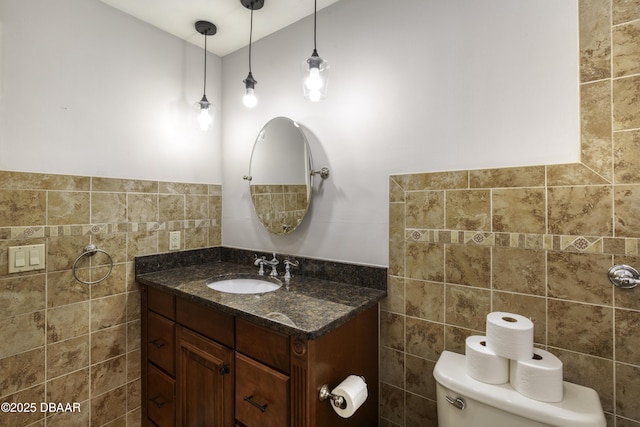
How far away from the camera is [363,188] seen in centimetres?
142

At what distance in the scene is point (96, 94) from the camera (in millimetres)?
1497

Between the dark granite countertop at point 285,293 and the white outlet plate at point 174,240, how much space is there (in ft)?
0.20

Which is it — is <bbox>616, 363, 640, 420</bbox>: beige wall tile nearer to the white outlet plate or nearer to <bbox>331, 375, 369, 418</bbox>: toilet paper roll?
<bbox>331, 375, 369, 418</bbox>: toilet paper roll

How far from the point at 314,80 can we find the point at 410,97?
424 millimetres

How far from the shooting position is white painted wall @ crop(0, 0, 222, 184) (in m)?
1.28

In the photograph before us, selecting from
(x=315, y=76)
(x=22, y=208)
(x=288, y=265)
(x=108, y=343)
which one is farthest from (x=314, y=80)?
(x=108, y=343)

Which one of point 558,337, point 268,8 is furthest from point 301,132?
point 558,337

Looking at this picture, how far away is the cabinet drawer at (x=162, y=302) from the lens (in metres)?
1.45

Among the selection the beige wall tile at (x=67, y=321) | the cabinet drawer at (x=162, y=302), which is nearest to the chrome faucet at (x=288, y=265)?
the cabinet drawer at (x=162, y=302)

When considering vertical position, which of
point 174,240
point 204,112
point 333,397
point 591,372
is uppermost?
point 204,112

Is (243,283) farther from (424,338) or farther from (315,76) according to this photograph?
(315,76)

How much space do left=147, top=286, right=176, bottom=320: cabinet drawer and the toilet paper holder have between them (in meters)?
0.84

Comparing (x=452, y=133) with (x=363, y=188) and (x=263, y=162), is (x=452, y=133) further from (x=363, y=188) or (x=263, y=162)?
(x=263, y=162)

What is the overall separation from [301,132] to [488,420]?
55.1 inches
